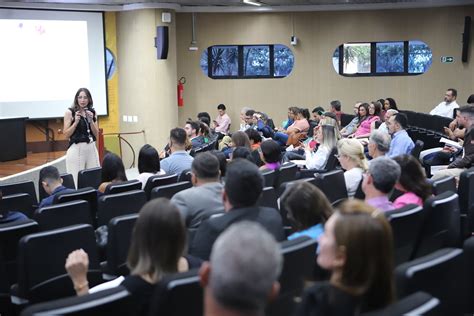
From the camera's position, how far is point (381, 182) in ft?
13.4

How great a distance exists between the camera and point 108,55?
1334 cm

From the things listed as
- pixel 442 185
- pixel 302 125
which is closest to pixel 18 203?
pixel 442 185

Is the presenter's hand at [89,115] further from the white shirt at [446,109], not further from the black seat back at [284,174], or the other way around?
the white shirt at [446,109]

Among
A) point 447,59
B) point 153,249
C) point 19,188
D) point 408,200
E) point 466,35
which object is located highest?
point 466,35

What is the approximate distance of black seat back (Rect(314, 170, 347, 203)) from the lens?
202 inches

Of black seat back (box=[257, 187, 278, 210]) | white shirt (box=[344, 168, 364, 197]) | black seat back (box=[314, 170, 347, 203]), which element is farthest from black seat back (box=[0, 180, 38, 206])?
white shirt (box=[344, 168, 364, 197])

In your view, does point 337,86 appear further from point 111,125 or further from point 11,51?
point 11,51

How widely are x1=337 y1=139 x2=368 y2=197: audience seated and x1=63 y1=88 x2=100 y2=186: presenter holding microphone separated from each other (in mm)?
3795

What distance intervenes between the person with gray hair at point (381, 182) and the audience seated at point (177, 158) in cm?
284

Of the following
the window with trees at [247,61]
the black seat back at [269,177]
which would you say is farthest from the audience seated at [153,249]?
→ the window with trees at [247,61]

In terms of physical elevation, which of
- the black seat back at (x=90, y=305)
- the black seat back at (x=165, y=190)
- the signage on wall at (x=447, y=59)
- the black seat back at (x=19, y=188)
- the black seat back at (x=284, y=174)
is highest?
the signage on wall at (x=447, y=59)

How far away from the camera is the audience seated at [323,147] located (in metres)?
7.36

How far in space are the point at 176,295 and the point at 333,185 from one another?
307 centimetres

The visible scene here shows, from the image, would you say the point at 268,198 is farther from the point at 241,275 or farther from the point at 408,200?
the point at 241,275
